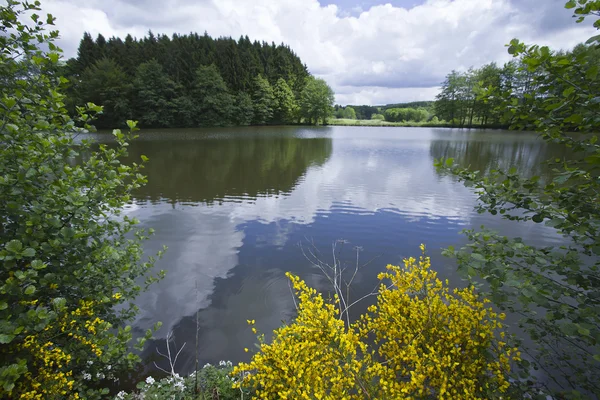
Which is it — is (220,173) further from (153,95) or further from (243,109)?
(243,109)

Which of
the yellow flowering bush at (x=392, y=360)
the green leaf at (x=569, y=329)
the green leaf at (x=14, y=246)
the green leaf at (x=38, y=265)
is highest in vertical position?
the green leaf at (x=14, y=246)

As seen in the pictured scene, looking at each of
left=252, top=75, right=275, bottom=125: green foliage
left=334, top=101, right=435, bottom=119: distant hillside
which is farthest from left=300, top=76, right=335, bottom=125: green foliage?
left=334, top=101, right=435, bottom=119: distant hillside

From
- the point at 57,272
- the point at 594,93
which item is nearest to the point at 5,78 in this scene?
the point at 57,272

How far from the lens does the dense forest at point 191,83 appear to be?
57.3 metres

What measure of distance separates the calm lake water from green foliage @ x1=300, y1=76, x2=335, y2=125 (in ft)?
209

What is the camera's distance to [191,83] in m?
62.8

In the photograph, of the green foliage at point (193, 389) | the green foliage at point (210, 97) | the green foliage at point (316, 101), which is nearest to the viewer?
the green foliage at point (193, 389)

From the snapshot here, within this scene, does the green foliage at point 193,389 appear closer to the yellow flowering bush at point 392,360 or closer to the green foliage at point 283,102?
the yellow flowering bush at point 392,360

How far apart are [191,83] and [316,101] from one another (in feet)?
103

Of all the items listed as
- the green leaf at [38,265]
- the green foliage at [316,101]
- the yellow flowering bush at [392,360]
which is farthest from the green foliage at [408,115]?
the green leaf at [38,265]

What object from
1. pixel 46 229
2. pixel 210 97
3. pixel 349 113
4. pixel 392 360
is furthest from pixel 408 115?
pixel 46 229

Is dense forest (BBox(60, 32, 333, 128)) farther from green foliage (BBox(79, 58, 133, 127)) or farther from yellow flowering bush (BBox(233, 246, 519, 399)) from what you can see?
yellow flowering bush (BBox(233, 246, 519, 399))

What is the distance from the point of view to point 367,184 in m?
15.7

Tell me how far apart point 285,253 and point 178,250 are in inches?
117
